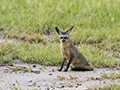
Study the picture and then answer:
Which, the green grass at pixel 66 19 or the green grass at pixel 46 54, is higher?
the green grass at pixel 66 19

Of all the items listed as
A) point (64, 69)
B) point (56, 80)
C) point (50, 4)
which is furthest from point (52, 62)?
point (50, 4)

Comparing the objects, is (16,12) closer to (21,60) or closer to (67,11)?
(67,11)

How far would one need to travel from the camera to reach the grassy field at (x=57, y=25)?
729 centimetres

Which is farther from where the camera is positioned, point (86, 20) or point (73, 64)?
point (86, 20)

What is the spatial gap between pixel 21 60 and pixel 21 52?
0.22m

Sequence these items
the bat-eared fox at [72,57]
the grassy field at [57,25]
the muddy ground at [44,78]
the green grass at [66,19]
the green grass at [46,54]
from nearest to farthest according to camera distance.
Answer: the muddy ground at [44,78] → the bat-eared fox at [72,57] → the green grass at [46,54] → the grassy field at [57,25] → the green grass at [66,19]

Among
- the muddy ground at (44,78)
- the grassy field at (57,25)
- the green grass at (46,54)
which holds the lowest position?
the muddy ground at (44,78)

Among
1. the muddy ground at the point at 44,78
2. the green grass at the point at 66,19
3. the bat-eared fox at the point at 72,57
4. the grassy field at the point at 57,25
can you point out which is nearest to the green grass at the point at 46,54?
the grassy field at the point at 57,25

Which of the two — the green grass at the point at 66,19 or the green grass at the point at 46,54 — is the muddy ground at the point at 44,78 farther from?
the green grass at the point at 66,19

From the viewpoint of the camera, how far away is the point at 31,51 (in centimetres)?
752

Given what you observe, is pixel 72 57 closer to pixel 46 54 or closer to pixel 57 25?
pixel 46 54

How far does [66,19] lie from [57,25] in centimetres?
57

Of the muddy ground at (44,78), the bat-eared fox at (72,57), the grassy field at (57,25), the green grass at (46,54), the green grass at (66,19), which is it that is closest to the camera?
the muddy ground at (44,78)

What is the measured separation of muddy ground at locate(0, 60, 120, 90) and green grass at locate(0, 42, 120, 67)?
0.21 m
